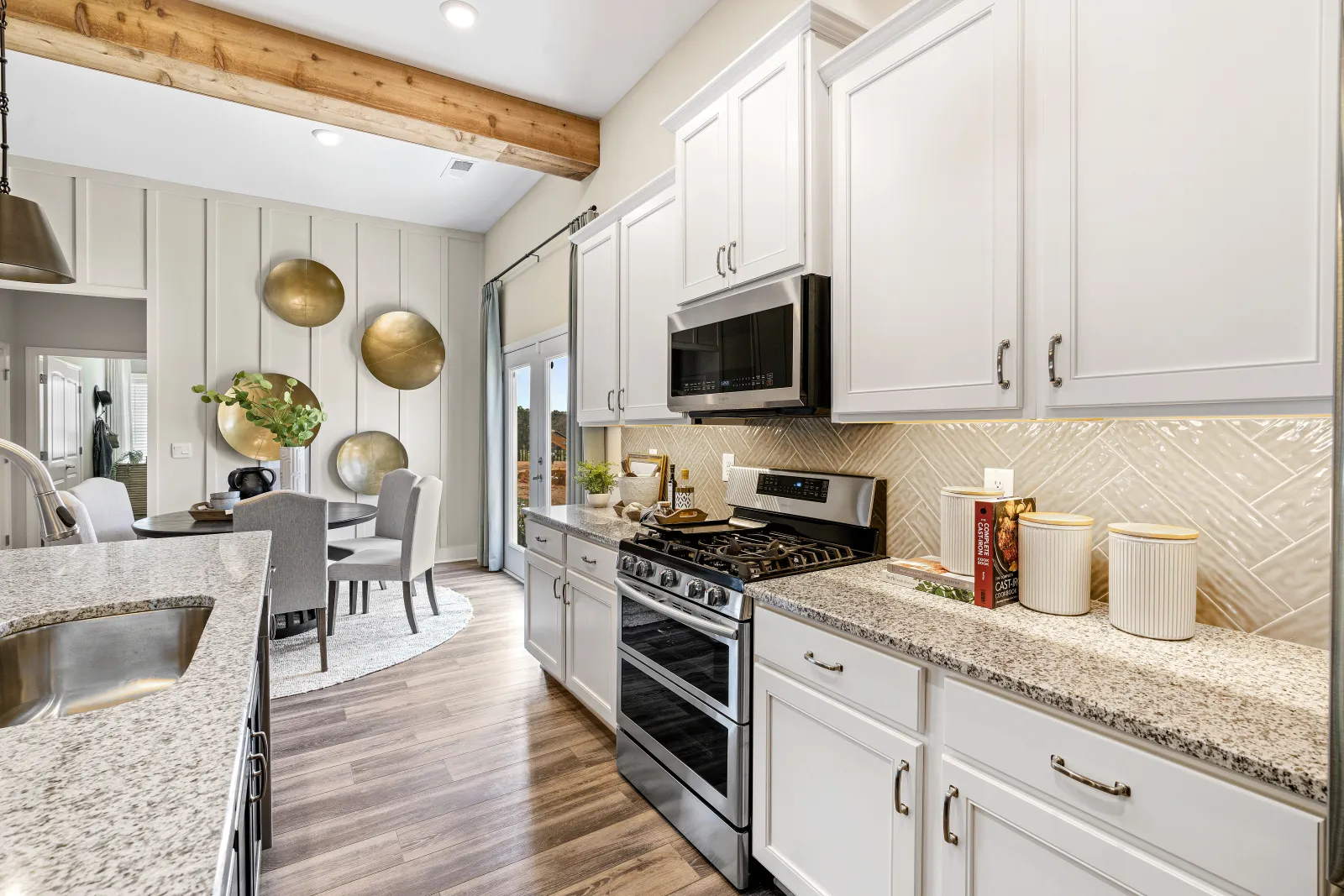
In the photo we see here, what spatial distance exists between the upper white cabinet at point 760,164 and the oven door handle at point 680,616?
111 centimetres

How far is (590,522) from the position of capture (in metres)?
2.87

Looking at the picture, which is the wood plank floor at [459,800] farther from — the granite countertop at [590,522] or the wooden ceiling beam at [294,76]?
the wooden ceiling beam at [294,76]

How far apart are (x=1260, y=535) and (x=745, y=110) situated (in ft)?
6.10

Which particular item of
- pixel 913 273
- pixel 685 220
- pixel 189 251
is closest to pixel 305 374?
pixel 189 251

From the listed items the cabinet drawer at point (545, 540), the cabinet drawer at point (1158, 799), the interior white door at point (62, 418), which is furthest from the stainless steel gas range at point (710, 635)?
the interior white door at point (62, 418)

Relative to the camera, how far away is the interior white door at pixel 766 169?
1932mm

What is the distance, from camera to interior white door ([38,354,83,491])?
17.9ft

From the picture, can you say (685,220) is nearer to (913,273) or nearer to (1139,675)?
(913,273)

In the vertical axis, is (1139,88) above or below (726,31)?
below

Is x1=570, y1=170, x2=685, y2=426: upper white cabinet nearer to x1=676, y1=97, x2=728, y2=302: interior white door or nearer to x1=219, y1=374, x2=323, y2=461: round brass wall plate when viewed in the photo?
x1=676, y1=97, x2=728, y2=302: interior white door

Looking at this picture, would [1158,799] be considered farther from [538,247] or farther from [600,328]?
[538,247]

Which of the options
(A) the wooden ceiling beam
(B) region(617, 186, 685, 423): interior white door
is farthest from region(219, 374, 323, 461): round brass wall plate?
(B) region(617, 186, 685, 423): interior white door

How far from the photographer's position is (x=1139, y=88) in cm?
122

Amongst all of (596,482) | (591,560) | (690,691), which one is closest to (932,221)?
(690,691)
